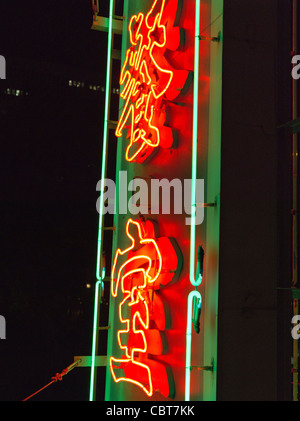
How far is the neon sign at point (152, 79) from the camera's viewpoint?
148 inches

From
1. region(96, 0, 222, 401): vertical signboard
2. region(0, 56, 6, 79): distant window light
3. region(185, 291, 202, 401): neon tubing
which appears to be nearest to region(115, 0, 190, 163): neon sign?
region(96, 0, 222, 401): vertical signboard

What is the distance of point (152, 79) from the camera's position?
4105 mm

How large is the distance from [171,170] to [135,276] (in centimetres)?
94

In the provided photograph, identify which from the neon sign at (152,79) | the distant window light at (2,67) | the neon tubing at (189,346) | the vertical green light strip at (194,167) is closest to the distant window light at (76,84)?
the distant window light at (2,67)

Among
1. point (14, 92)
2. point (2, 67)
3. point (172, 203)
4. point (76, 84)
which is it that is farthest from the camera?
point (76, 84)

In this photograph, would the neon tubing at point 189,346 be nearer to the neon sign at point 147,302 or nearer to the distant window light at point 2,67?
the neon sign at point 147,302

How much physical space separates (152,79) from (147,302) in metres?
1.82

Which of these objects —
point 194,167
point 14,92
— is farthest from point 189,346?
point 14,92

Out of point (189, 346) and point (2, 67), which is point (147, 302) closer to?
point (189, 346)

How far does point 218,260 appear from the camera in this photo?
9.59ft

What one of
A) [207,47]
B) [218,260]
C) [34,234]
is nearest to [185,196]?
[218,260]

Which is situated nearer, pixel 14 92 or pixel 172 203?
pixel 172 203

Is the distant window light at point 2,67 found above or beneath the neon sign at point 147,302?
above

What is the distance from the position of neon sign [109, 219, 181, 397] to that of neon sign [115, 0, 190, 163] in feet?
2.42
